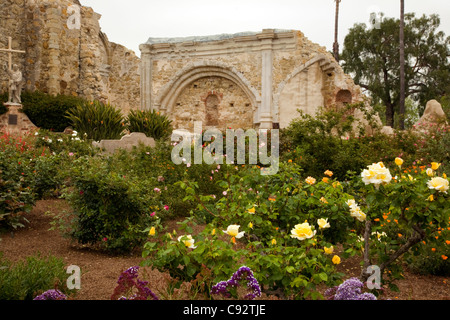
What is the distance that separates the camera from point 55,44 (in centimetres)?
1488

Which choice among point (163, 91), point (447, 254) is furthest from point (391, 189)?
point (163, 91)

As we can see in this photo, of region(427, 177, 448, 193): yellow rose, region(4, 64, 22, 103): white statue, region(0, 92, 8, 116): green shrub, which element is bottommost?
region(427, 177, 448, 193): yellow rose

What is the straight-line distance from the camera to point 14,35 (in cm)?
1483

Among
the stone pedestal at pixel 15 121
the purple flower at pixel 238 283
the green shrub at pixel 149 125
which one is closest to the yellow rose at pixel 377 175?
the purple flower at pixel 238 283

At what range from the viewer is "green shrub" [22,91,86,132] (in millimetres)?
12867

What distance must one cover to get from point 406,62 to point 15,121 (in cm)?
2099

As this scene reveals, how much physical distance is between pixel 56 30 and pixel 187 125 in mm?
6646

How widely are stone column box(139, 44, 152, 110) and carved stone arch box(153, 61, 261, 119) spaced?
0.43 metres

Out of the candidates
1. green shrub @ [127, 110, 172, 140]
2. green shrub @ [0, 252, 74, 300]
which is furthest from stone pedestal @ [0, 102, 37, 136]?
green shrub @ [0, 252, 74, 300]

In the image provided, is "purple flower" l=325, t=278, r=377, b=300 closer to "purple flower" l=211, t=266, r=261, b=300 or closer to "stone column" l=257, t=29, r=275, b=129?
"purple flower" l=211, t=266, r=261, b=300

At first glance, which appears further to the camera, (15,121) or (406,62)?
(406,62)

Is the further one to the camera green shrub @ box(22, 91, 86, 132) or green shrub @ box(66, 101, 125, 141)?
green shrub @ box(22, 91, 86, 132)

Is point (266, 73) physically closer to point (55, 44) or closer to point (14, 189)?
point (55, 44)

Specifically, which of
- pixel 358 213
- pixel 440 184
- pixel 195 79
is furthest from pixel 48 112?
pixel 440 184
